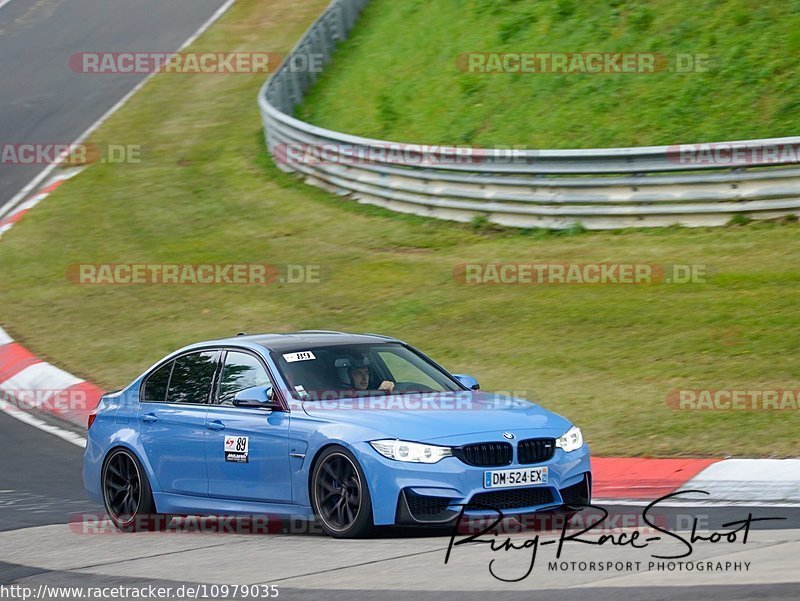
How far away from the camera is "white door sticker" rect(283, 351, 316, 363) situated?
30.9 feet

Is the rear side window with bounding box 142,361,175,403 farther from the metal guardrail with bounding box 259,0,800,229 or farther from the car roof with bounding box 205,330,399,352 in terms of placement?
the metal guardrail with bounding box 259,0,800,229

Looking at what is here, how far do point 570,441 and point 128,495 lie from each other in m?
3.51

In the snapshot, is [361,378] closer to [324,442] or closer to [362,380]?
[362,380]

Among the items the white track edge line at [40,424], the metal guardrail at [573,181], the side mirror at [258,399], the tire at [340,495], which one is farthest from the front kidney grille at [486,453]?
the metal guardrail at [573,181]

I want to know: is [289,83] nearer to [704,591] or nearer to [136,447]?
[136,447]

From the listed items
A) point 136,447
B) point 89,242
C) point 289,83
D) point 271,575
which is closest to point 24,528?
point 136,447

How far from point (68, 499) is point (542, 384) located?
5.03 m

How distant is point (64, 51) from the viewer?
3725 centimetres

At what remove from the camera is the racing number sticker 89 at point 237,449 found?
361 inches

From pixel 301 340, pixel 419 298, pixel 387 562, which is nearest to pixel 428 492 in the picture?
pixel 387 562

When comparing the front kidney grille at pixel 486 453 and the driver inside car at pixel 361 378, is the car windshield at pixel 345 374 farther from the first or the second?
the front kidney grille at pixel 486 453

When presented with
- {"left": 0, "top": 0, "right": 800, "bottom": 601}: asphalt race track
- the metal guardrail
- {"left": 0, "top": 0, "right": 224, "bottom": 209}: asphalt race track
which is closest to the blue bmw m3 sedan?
{"left": 0, "top": 0, "right": 800, "bottom": 601}: asphalt race track

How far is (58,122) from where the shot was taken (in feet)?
104

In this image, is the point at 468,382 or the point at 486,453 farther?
the point at 468,382
